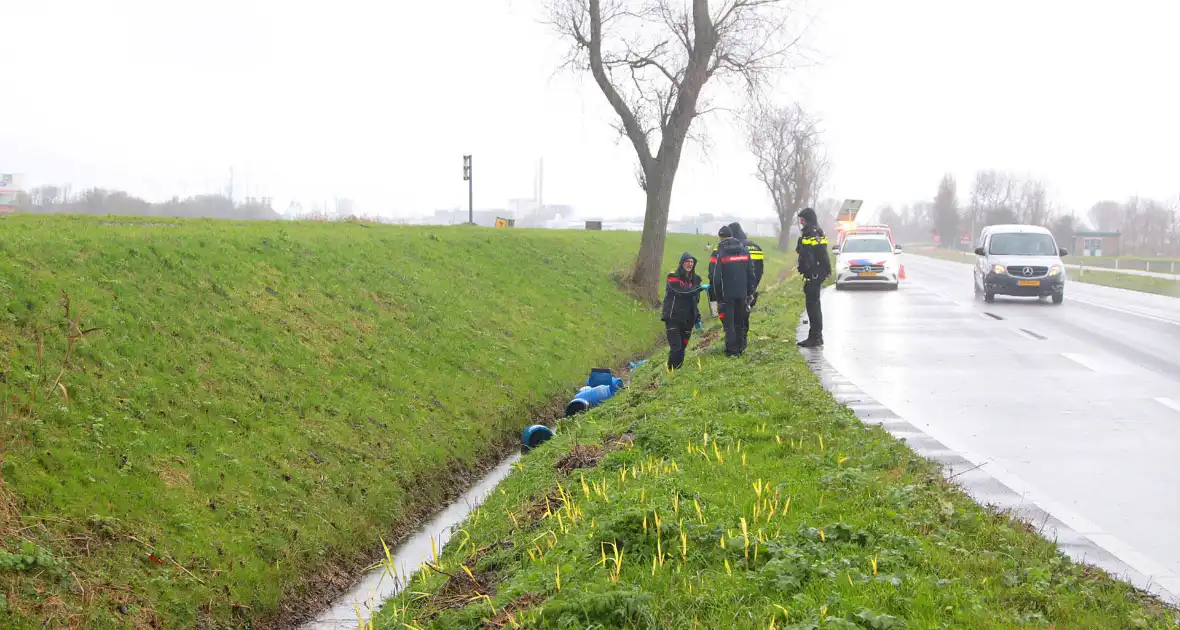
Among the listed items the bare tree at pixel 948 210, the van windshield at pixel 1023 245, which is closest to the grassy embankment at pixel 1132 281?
the van windshield at pixel 1023 245

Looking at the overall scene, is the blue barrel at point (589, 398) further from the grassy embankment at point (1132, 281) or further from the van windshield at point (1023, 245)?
the grassy embankment at point (1132, 281)

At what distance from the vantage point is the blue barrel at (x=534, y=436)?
40.9ft

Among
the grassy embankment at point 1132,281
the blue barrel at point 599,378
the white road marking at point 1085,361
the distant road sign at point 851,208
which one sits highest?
the distant road sign at point 851,208

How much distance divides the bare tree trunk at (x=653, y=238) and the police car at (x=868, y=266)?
23.5 ft

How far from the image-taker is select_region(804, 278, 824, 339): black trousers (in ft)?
48.8

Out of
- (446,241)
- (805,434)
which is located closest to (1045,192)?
(446,241)

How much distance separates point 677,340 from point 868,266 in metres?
18.5

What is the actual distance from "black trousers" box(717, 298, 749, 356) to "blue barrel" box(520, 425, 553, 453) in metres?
3.16

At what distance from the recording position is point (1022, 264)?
24.3 m

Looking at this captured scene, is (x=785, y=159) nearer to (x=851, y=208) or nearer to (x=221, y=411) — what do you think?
(x=851, y=208)

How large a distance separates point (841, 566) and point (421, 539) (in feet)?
17.5

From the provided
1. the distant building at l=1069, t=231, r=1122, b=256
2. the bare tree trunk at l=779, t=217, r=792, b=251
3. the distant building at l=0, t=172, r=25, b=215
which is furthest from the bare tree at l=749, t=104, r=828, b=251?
the distant building at l=0, t=172, r=25, b=215

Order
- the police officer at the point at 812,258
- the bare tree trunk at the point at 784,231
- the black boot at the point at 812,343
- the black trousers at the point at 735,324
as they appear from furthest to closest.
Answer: the bare tree trunk at the point at 784,231 < the black boot at the point at 812,343 < the police officer at the point at 812,258 < the black trousers at the point at 735,324

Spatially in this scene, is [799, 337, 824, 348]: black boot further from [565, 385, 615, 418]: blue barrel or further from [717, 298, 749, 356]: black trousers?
[565, 385, 615, 418]: blue barrel
